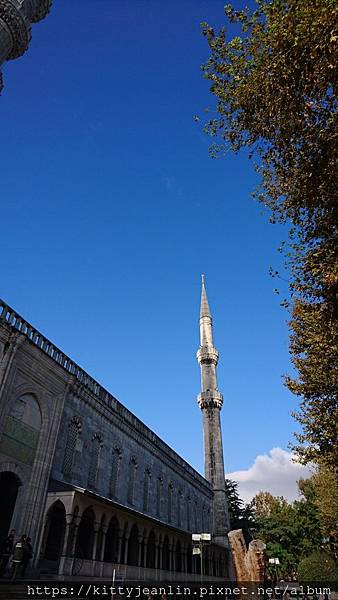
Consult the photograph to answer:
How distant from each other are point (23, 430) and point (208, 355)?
3889 centimetres

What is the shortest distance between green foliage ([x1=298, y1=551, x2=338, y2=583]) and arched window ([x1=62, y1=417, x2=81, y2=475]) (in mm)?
20199

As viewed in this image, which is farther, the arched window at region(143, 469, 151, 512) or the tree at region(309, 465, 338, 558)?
the tree at region(309, 465, 338, 558)

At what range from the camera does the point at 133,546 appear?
22.4 metres

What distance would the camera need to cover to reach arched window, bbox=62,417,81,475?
18.8 meters

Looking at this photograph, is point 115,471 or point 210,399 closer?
point 115,471

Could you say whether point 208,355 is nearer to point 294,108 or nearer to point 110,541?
point 110,541

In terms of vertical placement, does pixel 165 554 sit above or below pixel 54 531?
above

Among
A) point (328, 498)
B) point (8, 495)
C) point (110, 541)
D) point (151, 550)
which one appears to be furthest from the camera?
point (328, 498)

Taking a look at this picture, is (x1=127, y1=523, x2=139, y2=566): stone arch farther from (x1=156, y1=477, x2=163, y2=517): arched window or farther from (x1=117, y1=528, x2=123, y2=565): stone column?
(x1=156, y1=477, x2=163, y2=517): arched window

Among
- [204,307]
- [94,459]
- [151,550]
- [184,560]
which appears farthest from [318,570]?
[204,307]

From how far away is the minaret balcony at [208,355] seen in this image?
53.5 meters

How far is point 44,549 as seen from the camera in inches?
637

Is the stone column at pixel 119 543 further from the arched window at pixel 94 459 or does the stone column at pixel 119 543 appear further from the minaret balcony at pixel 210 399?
the minaret balcony at pixel 210 399

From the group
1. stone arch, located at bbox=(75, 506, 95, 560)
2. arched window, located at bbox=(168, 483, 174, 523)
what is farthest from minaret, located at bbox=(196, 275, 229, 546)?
stone arch, located at bbox=(75, 506, 95, 560)
